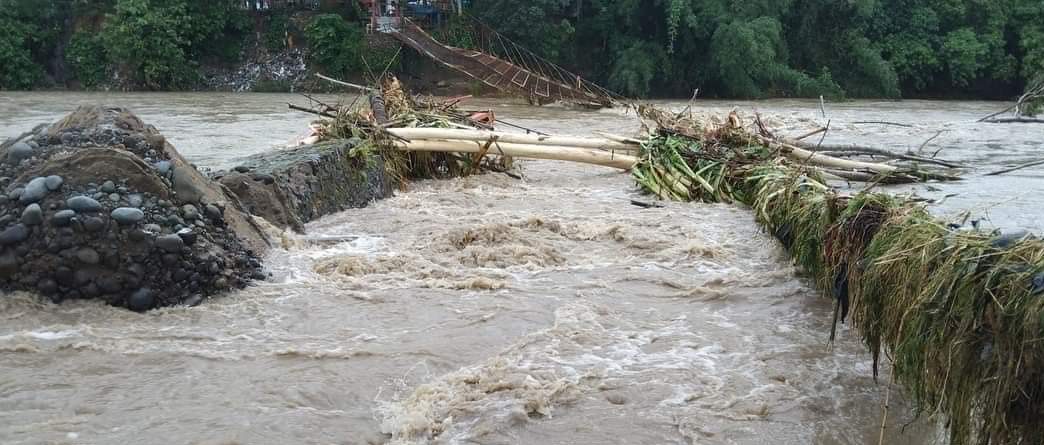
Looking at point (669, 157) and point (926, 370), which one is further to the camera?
point (669, 157)

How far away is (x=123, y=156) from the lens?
17.7 feet

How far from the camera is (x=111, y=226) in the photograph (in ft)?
16.5

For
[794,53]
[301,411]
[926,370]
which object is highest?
[794,53]

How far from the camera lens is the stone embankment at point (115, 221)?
4957mm

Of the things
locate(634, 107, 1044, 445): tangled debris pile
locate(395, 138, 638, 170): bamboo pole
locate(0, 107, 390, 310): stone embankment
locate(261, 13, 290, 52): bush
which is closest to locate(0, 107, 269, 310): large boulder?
locate(0, 107, 390, 310): stone embankment

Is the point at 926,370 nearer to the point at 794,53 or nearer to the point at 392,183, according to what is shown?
the point at 392,183

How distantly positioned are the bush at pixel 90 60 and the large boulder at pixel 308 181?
2553 cm

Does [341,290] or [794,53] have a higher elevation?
[794,53]

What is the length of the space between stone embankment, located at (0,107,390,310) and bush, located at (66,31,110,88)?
90.7ft

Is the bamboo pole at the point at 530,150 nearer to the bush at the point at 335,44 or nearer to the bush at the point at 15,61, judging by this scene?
the bush at the point at 335,44

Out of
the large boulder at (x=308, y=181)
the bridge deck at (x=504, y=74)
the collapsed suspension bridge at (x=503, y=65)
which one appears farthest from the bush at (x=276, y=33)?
the large boulder at (x=308, y=181)

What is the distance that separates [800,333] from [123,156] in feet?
13.5

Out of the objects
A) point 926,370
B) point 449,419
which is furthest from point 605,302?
point 926,370

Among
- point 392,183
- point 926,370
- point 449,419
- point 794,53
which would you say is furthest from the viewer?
point 794,53
